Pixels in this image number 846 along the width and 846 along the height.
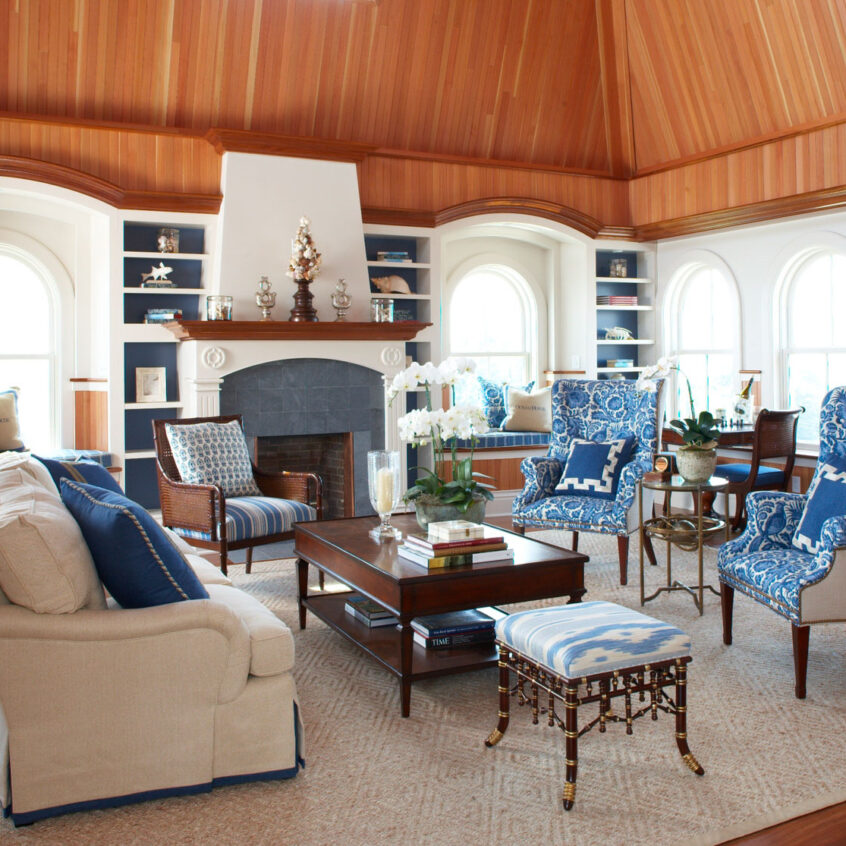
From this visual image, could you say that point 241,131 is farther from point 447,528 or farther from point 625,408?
point 447,528

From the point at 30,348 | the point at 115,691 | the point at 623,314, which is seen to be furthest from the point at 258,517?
the point at 623,314

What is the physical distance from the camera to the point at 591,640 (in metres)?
2.62

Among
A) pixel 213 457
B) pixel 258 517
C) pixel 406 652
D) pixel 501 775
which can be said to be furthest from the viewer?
pixel 213 457

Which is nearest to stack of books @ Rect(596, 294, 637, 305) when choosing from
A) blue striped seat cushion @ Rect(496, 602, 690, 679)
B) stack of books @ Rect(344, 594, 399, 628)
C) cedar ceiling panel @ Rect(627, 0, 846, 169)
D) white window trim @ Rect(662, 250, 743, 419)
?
white window trim @ Rect(662, 250, 743, 419)

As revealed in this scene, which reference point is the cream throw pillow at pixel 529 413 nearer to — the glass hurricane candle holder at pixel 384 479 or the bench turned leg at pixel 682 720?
the glass hurricane candle holder at pixel 384 479

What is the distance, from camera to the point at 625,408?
18.7ft

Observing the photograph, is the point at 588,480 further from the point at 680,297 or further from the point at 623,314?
the point at 623,314

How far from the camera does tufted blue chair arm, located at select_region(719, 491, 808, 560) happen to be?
3912 millimetres

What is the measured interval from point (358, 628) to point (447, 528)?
62 centimetres

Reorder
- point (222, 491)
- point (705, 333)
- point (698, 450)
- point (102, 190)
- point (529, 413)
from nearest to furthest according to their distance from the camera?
point (698, 450)
point (222, 491)
point (102, 190)
point (529, 413)
point (705, 333)

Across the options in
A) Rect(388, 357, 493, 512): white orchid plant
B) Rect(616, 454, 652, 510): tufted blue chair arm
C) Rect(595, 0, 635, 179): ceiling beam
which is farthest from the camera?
Rect(595, 0, 635, 179): ceiling beam

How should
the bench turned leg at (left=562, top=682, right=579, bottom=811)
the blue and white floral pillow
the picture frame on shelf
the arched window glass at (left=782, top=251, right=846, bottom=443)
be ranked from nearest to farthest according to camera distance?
1. the bench turned leg at (left=562, top=682, right=579, bottom=811)
2. the picture frame on shelf
3. the arched window glass at (left=782, top=251, right=846, bottom=443)
4. the blue and white floral pillow

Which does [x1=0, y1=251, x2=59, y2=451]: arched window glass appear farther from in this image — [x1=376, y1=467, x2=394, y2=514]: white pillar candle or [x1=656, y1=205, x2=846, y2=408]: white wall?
[x1=656, y1=205, x2=846, y2=408]: white wall

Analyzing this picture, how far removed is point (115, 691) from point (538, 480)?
11.2 ft
